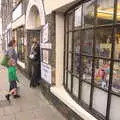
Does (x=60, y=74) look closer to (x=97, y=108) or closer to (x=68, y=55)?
(x=68, y=55)

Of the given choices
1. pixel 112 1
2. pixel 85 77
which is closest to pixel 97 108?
pixel 85 77

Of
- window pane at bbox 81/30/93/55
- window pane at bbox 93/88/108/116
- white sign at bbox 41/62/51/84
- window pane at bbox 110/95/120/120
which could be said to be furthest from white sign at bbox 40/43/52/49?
window pane at bbox 110/95/120/120

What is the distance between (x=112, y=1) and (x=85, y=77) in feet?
5.37

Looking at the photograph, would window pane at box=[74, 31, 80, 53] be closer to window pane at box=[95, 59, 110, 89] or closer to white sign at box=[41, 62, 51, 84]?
window pane at box=[95, 59, 110, 89]

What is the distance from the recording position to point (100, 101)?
13.8 ft

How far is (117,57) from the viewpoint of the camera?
368 cm

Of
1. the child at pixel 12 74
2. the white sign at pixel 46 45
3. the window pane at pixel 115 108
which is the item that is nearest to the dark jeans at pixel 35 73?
the white sign at pixel 46 45

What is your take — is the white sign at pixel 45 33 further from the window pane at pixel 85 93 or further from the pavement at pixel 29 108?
the window pane at pixel 85 93

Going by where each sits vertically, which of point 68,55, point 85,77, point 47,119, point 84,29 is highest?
point 84,29

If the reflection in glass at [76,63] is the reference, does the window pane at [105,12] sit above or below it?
above

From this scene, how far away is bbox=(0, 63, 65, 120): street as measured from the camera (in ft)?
18.2

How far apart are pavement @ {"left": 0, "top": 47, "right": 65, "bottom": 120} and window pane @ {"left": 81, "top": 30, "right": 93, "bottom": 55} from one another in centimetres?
175

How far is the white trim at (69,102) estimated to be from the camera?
4434 millimetres

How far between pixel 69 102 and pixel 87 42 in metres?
1.42
